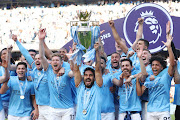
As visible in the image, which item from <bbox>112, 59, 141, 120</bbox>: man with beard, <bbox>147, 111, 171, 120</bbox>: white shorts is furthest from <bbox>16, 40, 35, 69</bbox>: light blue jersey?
<bbox>147, 111, 171, 120</bbox>: white shorts

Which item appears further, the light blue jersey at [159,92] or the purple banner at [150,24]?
the purple banner at [150,24]

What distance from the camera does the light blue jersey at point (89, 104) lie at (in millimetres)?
4691

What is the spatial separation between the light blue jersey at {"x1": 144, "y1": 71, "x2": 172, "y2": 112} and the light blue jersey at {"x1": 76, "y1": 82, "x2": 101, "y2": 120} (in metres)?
0.83

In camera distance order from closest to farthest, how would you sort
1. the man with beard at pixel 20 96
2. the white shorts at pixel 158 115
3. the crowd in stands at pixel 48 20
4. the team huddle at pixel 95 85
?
the team huddle at pixel 95 85, the white shorts at pixel 158 115, the man with beard at pixel 20 96, the crowd in stands at pixel 48 20

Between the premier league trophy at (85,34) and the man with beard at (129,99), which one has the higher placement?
the premier league trophy at (85,34)

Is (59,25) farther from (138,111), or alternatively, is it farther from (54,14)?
(138,111)

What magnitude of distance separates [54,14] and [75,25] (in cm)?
1976

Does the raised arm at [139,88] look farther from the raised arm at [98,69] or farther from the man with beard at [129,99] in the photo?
the raised arm at [98,69]

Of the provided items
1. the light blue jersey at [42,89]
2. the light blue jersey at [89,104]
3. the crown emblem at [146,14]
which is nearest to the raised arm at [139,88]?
the light blue jersey at [89,104]

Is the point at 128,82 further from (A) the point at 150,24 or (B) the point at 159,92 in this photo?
(A) the point at 150,24

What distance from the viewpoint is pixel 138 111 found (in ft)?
17.2

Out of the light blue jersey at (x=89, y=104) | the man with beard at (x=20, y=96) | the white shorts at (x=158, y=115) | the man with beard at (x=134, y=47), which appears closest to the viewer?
the light blue jersey at (x=89, y=104)

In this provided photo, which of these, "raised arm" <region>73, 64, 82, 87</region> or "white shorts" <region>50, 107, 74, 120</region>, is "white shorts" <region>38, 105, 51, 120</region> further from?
"raised arm" <region>73, 64, 82, 87</region>

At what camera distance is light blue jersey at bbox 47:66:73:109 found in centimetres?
566
